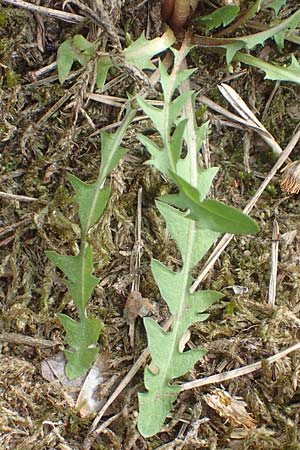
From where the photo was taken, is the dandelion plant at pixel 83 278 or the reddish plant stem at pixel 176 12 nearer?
the dandelion plant at pixel 83 278

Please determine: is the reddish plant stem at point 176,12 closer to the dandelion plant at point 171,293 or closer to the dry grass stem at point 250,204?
the dandelion plant at point 171,293

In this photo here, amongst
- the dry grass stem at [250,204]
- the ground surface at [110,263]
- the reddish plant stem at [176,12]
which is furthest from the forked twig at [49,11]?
the dry grass stem at [250,204]

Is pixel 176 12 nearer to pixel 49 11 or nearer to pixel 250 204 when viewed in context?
pixel 49 11

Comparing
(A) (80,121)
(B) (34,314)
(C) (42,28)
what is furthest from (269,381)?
(C) (42,28)

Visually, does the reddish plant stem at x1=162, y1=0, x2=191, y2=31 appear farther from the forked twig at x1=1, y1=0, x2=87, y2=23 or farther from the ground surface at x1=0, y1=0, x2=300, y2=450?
the forked twig at x1=1, y1=0, x2=87, y2=23

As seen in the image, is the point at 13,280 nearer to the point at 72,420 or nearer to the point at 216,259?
the point at 72,420

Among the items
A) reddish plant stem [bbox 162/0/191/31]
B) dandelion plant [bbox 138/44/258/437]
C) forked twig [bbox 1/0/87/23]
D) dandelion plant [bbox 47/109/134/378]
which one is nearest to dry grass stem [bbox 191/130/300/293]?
dandelion plant [bbox 138/44/258/437]
